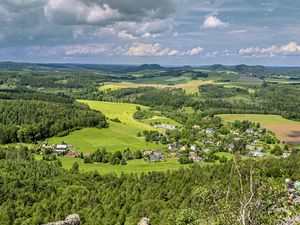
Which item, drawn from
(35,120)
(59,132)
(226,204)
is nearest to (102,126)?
(59,132)

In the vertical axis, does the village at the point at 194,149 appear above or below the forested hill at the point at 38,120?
below

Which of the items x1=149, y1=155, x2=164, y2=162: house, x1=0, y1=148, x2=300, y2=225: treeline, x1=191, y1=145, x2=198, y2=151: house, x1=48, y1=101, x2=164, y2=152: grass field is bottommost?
x1=191, y1=145, x2=198, y2=151: house

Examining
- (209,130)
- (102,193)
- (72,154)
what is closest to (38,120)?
(72,154)

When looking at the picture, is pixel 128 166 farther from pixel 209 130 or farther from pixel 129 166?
pixel 209 130

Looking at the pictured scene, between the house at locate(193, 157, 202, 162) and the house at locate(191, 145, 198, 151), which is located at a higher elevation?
the house at locate(191, 145, 198, 151)

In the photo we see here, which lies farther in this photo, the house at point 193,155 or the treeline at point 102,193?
the house at point 193,155

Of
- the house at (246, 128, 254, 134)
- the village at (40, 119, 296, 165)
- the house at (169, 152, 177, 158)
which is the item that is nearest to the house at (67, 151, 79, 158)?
the village at (40, 119, 296, 165)

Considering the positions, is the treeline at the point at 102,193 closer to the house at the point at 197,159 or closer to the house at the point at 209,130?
the house at the point at 197,159

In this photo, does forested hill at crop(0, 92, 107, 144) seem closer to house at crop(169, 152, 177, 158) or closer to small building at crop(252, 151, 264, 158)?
house at crop(169, 152, 177, 158)

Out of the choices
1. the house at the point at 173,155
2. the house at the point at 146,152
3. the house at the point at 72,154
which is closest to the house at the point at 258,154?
the house at the point at 173,155
